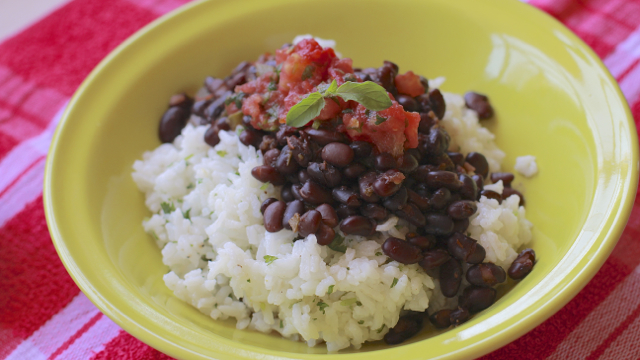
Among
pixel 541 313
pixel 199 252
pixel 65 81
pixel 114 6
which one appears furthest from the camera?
pixel 114 6

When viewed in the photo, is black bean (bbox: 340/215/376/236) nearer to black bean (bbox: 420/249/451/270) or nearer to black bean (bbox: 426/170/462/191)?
black bean (bbox: 420/249/451/270)

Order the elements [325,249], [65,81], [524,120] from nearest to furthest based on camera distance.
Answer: [325,249] < [524,120] < [65,81]

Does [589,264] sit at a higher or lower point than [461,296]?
higher

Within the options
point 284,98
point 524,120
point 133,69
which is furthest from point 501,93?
point 133,69

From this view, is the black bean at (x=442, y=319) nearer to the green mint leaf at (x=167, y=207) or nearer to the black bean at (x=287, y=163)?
the black bean at (x=287, y=163)

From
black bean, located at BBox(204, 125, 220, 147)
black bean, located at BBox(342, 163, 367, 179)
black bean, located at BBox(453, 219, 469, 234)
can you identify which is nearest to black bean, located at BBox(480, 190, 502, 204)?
black bean, located at BBox(453, 219, 469, 234)

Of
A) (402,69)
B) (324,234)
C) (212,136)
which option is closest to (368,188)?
(324,234)

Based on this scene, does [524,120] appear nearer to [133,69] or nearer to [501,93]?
[501,93]
